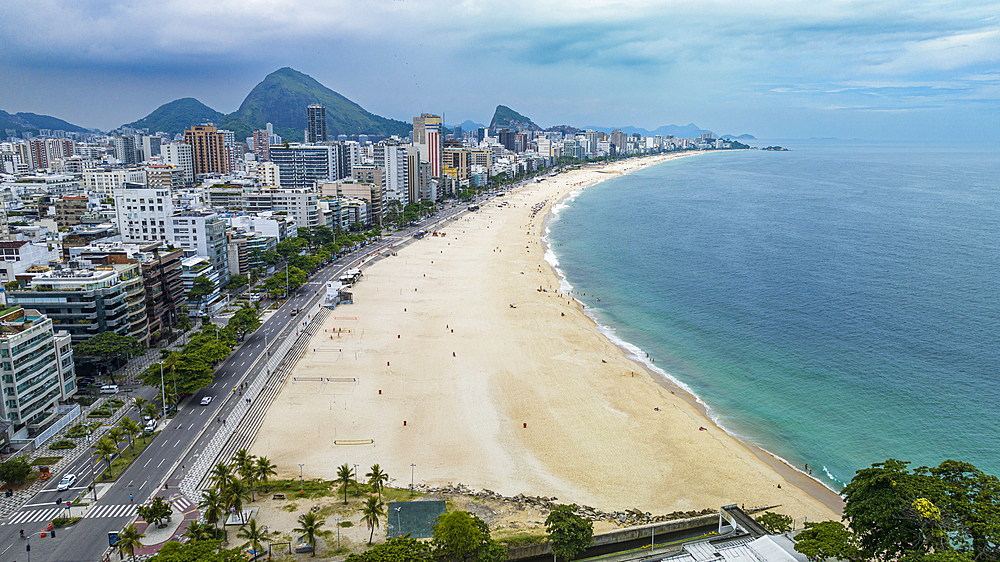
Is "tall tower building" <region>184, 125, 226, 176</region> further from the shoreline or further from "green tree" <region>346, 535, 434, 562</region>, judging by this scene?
"green tree" <region>346, 535, 434, 562</region>

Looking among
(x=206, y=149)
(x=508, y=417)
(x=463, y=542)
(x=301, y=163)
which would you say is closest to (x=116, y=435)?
(x=463, y=542)

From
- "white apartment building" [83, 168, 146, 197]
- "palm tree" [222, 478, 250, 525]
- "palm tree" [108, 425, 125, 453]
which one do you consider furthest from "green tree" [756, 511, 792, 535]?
"white apartment building" [83, 168, 146, 197]

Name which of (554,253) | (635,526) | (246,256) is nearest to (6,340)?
(635,526)

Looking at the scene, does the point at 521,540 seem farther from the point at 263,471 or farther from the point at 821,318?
the point at 821,318

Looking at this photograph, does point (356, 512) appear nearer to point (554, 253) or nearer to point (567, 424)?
point (567, 424)

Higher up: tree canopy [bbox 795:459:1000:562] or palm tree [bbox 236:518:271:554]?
tree canopy [bbox 795:459:1000:562]
